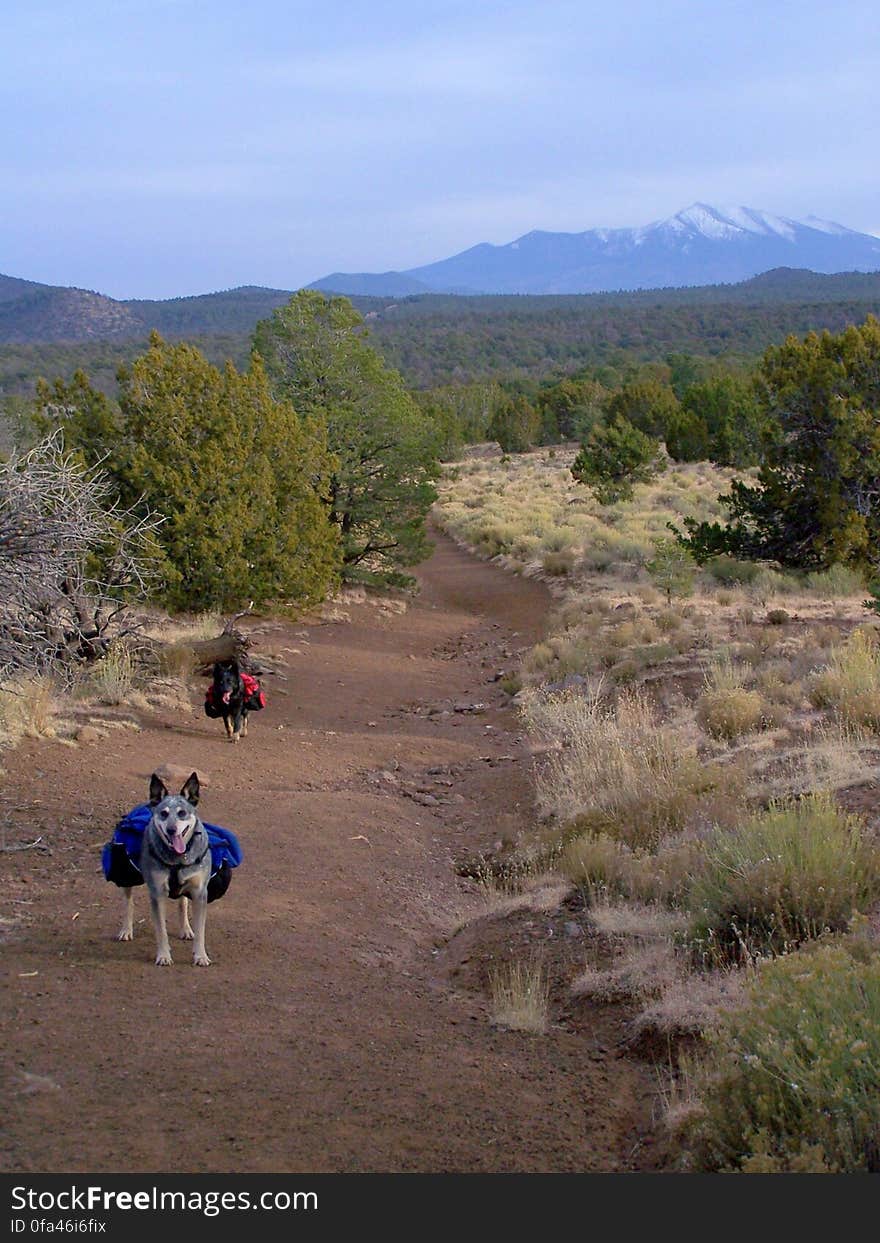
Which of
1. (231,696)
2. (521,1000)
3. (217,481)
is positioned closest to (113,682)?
(231,696)

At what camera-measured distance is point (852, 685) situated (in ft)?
35.8

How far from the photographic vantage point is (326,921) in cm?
704

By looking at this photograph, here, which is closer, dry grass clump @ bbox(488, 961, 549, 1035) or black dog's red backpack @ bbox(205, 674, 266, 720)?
dry grass clump @ bbox(488, 961, 549, 1035)

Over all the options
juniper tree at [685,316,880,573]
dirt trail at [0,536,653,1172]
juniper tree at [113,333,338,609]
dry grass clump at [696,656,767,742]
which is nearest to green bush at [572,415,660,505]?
juniper tree at [685,316,880,573]

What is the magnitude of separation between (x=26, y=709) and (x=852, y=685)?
26.5 feet

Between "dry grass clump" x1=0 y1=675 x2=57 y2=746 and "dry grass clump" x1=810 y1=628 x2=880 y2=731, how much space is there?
749 cm

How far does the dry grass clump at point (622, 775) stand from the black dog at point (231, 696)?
3.27 m

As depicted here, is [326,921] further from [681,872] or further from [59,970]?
[681,872]

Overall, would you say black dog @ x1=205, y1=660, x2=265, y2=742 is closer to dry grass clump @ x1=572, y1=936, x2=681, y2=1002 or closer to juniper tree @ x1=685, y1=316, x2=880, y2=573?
dry grass clump @ x1=572, y1=936, x2=681, y2=1002

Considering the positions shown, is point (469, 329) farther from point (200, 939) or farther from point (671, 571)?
point (200, 939)

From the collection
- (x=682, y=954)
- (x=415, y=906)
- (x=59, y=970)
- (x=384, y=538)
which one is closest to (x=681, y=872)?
(x=682, y=954)

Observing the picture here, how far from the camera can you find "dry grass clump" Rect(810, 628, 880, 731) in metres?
10.0

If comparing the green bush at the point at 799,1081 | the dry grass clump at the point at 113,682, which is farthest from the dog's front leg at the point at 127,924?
the dry grass clump at the point at 113,682
